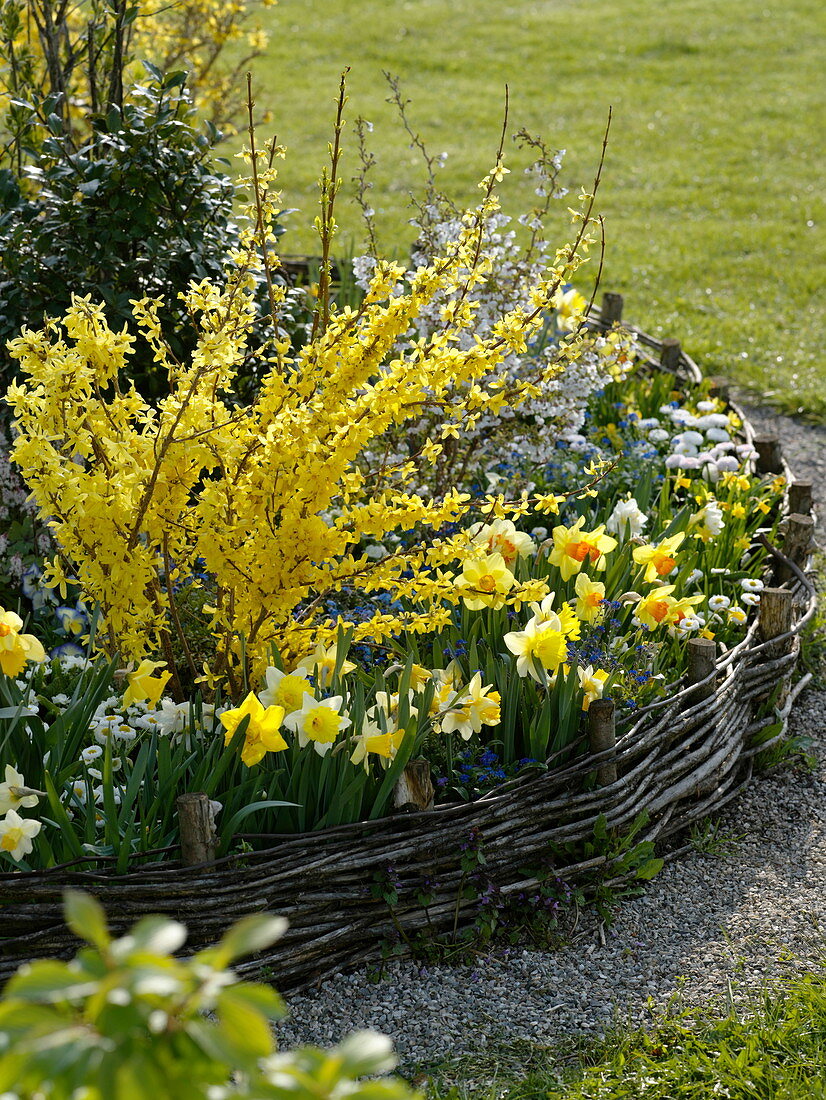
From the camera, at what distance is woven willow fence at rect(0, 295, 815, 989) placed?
223 cm

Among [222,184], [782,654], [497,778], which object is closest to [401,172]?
[222,184]

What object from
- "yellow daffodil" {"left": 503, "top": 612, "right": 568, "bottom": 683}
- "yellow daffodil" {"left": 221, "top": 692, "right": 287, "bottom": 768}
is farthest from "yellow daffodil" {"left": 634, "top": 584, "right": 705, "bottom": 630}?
"yellow daffodil" {"left": 221, "top": 692, "right": 287, "bottom": 768}

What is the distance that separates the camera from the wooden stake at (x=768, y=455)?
4.19 m

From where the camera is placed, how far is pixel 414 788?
243 cm

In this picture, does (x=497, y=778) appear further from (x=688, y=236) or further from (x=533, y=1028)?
(x=688, y=236)

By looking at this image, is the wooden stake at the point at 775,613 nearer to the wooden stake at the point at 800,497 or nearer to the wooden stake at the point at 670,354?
the wooden stake at the point at 800,497

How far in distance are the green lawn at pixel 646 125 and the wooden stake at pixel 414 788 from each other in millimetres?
4105

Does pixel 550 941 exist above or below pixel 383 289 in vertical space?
below

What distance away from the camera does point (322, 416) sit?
243cm

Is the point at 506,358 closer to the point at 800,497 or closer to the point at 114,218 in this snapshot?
the point at 800,497

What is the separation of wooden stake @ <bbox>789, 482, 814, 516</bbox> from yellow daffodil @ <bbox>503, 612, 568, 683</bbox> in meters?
1.55

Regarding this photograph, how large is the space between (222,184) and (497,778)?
2292 mm

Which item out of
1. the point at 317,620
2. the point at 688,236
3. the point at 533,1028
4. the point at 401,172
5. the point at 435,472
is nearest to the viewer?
Answer: the point at 533,1028

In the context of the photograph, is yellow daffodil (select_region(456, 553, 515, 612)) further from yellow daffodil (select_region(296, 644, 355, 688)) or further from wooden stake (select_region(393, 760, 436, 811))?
wooden stake (select_region(393, 760, 436, 811))
